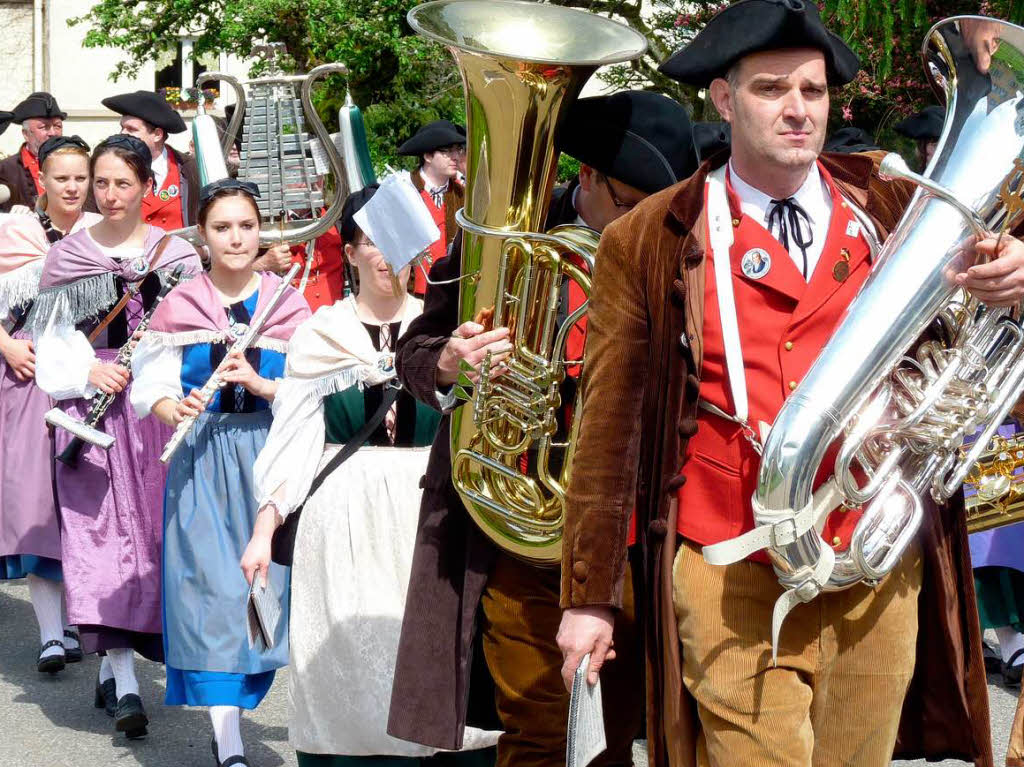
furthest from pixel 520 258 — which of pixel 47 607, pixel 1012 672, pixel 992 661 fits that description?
pixel 47 607

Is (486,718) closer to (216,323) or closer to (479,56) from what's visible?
(479,56)

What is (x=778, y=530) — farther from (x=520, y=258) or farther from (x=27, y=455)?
(x=27, y=455)

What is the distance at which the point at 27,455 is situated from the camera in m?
7.15

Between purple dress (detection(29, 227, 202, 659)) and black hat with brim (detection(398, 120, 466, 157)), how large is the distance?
2.84 m

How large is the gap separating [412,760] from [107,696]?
189 cm

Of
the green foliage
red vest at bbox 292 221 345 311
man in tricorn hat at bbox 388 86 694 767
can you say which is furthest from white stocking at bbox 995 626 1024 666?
the green foliage

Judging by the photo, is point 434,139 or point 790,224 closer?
point 790,224

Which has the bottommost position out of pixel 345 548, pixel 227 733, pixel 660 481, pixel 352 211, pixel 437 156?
pixel 227 733

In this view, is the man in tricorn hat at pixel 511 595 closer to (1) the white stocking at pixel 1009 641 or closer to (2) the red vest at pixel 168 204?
(1) the white stocking at pixel 1009 641

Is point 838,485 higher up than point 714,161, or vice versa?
point 714,161

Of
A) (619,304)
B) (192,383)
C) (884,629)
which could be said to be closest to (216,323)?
(192,383)

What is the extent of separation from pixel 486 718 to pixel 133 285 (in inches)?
112

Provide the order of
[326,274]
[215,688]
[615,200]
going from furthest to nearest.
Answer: [326,274] → [215,688] → [615,200]

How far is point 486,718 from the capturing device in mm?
4191
